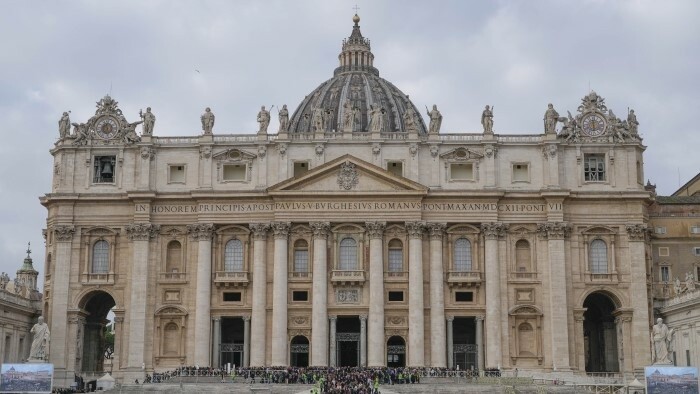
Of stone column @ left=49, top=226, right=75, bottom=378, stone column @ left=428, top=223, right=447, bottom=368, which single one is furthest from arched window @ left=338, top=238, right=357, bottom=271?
stone column @ left=49, top=226, right=75, bottom=378

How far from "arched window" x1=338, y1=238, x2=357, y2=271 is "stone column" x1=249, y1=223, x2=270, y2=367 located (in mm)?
6017

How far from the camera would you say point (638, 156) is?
79938mm

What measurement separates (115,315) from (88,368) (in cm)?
771

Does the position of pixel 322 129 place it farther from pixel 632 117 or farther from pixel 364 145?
pixel 632 117

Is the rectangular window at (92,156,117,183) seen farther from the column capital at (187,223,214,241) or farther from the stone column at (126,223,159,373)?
the column capital at (187,223,214,241)

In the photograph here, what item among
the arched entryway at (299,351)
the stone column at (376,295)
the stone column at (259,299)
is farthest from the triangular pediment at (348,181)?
the arched entryway at (299,351)

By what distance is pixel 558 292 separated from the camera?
76562 mm

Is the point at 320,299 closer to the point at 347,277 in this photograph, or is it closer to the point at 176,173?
the point at 347,277

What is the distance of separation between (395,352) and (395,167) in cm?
1444

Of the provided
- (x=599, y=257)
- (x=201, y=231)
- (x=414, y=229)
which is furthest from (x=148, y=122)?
(x=599, y=257)

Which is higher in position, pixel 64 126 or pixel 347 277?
pixel 64 126

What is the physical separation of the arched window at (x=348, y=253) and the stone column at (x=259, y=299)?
602 cm

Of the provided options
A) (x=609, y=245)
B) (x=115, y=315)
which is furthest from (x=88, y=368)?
(x=609, y=245)

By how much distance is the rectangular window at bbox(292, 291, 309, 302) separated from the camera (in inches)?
3071
